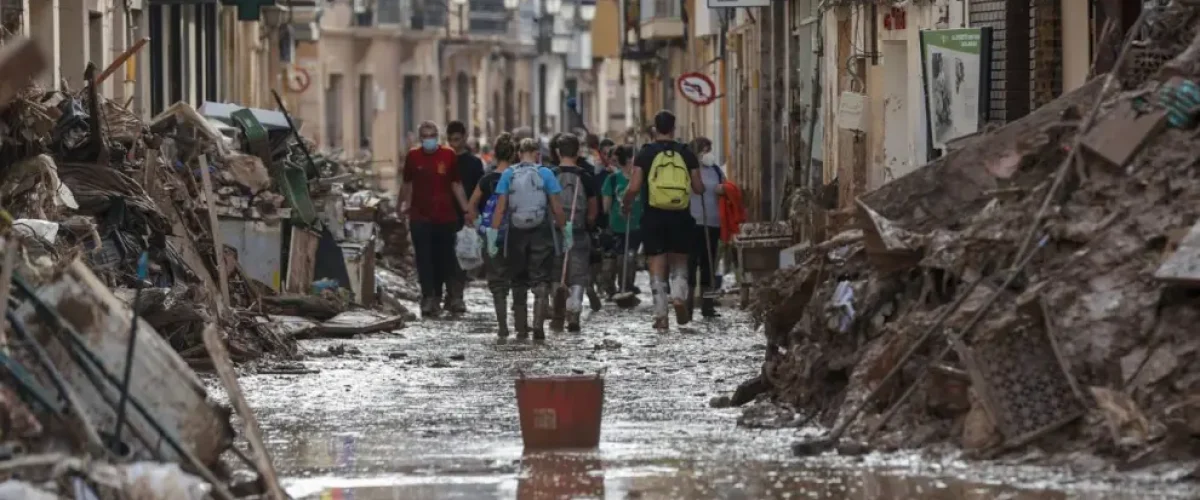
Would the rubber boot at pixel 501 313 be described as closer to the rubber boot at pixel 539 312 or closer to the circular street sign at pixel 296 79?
the rubber boot at pixel 539 312

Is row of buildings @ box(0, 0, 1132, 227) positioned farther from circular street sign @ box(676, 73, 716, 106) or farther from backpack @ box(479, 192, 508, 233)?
backpack @ box(479, 192, 508, 233)

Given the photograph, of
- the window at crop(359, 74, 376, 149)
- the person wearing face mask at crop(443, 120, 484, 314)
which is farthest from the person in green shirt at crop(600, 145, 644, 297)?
the window at crop(359, 74, 376, 149)

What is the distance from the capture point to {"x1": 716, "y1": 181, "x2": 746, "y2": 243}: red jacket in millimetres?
22844

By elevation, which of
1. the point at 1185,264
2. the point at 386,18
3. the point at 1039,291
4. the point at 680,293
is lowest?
the point at 680,293

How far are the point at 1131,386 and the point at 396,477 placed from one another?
9.44ft

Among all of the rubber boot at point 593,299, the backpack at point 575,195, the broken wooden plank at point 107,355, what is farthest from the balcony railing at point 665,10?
the broken wooden plank at point 107,355

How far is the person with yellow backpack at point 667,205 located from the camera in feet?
67.7

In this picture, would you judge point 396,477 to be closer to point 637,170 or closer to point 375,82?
point 637,170

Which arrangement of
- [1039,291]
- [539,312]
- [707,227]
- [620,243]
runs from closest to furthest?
1. [1039,291]
2. [539,312]
3. [707,227]
4. [620,243]

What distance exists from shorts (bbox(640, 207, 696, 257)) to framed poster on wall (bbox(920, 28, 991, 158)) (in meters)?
1.95

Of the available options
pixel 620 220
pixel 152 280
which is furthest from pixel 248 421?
pixel 620 220

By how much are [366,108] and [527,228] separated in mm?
52567

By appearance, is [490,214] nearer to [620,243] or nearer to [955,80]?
[955,80]

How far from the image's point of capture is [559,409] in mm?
11602
